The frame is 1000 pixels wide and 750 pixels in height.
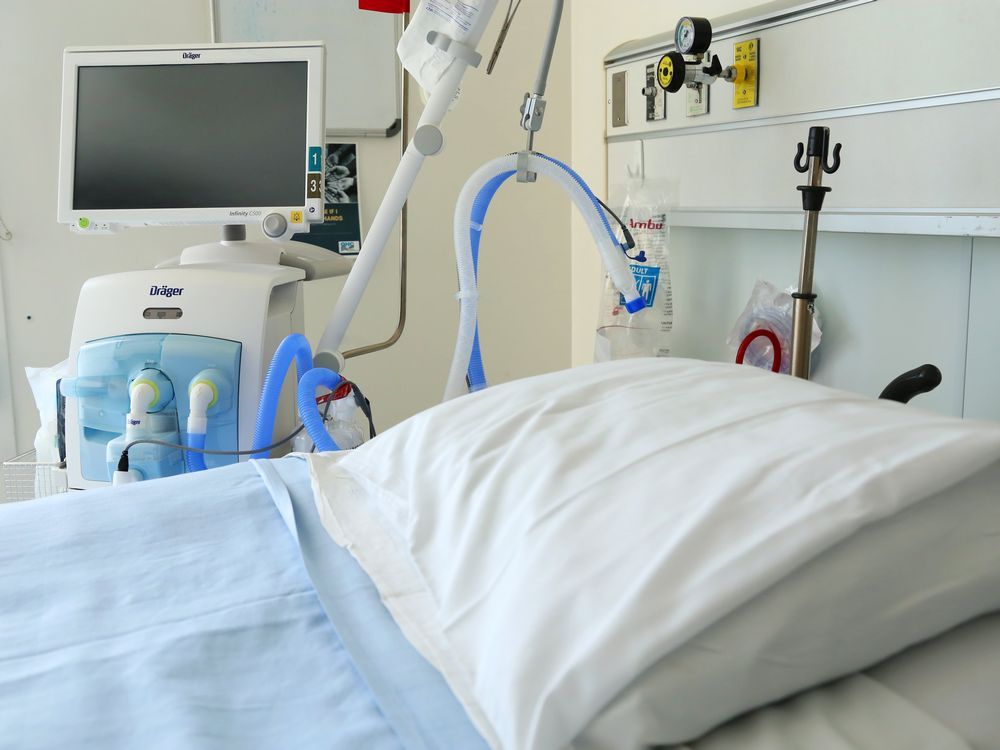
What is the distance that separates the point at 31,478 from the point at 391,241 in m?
1.10

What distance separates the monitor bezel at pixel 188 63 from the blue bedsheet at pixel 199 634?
28.4 inches

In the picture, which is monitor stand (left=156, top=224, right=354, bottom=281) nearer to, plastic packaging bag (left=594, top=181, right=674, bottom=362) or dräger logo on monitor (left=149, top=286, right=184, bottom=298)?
dräger logo on monitor (left=149, top=286, right=184, bottom=298)

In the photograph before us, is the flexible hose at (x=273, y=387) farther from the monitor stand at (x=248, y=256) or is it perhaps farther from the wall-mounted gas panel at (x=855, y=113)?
the wall-mounted gas panel at (x=855, y=113)

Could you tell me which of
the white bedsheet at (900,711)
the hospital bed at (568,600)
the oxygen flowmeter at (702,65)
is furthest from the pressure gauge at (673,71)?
the white bedsheet at (900,711)

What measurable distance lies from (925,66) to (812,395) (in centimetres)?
82

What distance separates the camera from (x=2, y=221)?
2.21 meters

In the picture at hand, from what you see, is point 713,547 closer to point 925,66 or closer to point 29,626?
point 29,626

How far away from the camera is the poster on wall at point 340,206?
242cm

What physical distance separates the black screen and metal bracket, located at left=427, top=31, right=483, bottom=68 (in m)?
0.28

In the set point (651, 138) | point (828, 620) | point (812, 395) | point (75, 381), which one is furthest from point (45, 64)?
point (828, 620)

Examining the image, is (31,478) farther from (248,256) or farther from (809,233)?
(809,233)

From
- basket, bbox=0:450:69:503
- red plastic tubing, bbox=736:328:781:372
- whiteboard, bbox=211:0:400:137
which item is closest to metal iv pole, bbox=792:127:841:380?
red plastic tubing, bbox=736:328:781:372

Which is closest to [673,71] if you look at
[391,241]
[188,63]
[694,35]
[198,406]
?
[694,35]

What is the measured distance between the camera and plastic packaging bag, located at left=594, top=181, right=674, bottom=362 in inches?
69.6
